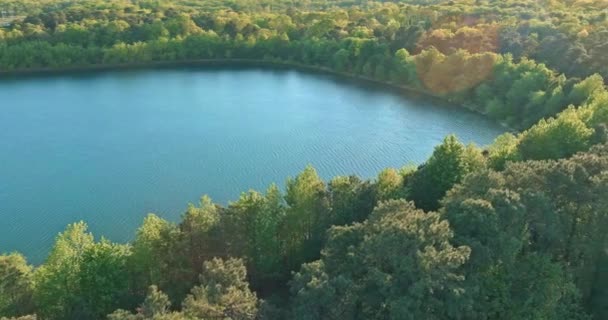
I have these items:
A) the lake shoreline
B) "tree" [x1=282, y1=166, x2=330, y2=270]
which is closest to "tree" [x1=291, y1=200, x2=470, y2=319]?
"tree" [x1=282, y1=166, x2=330, y2=270]

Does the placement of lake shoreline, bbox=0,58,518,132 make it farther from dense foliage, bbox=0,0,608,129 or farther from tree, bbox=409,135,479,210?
tree, bbox=409,135,479,210

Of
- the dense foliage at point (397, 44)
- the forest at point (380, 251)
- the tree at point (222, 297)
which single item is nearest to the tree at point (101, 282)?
the forest at point (380, 251)

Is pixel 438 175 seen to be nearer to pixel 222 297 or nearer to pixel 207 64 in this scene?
pixel 222 297

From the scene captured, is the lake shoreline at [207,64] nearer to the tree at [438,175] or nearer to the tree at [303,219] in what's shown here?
the tree at [438,175]

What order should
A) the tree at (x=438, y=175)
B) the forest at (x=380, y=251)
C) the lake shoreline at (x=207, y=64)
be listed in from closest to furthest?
the forest at (x=380, y=251) < the tree at (x=438, y=175) < the lake shoreline at (x=207, y=64)

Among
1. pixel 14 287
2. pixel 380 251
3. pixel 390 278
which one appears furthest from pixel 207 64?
pixel 390 278

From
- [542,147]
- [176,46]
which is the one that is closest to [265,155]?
[542,147]

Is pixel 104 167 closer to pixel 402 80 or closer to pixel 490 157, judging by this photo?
pixel 490 157

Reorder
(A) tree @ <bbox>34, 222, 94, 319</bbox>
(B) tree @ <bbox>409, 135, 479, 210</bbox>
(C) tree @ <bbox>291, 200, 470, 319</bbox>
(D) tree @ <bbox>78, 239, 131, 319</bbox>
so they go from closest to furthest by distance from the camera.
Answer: (C) tree @ <bbox>291, 200, 470, 319</bbox>, (A) tree @ <bbox>34, 222, 94, 319</bbox>, (D) tree @ <bbox>78, 239, 131, 319</bbox>, (B) tree @ <bbox>409, 135, 479, 210</bbox>
